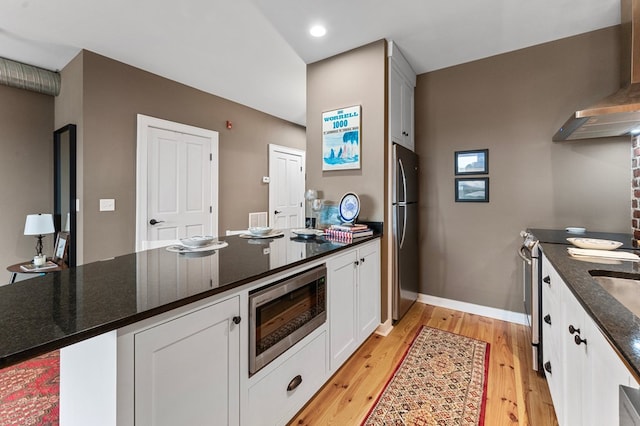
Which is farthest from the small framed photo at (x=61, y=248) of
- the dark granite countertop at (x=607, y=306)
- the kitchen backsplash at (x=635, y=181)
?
the kitchen backsplash at (x=635, y=181)

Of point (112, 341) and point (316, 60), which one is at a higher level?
point (316, 60)

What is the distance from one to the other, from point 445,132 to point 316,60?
161 cm

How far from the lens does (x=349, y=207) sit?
2617 millimetres

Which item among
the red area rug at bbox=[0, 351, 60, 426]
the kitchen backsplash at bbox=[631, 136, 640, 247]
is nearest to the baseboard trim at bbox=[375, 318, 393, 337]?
the kitchen backsplash at bbox=[631, 136, 640, 247]

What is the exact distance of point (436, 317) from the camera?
9.41 ft

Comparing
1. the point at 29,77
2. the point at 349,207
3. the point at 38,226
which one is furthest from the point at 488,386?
the point at 29,77

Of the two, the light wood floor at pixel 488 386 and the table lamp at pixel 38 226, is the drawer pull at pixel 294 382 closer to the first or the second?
the light wood floor at pixel 488 386

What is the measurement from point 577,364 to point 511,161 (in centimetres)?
228

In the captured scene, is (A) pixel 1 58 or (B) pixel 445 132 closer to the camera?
Answer: (A) pixel 1 58

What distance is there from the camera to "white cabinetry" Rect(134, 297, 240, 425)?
833 mm

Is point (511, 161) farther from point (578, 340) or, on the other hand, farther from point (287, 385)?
point (287, 385)

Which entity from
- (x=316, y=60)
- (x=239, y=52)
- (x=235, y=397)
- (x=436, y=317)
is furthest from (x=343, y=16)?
(x=436, y=317)

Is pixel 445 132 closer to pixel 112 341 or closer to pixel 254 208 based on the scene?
pixel 254 208

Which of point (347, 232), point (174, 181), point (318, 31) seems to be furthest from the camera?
point (174, 181)
